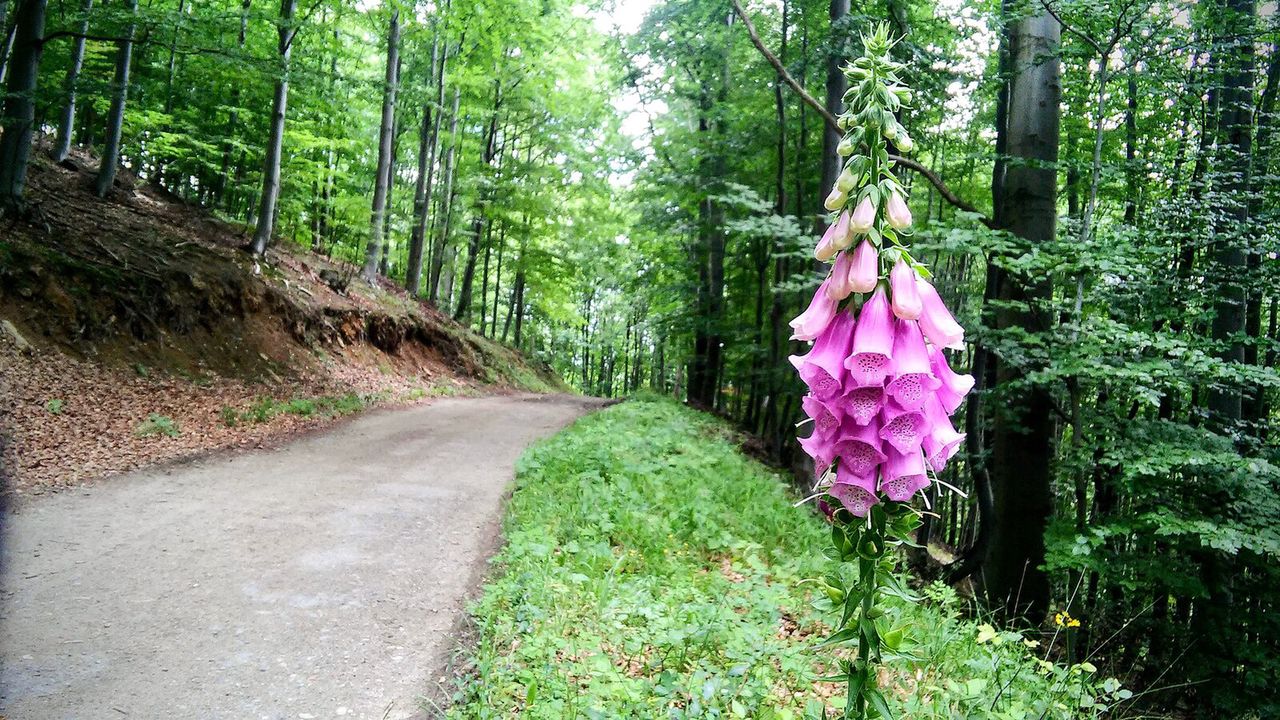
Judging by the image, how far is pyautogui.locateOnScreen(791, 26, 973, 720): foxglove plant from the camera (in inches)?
60.7

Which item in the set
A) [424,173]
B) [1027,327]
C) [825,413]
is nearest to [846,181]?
[825,413]

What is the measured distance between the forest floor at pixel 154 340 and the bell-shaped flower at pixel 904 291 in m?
6.87

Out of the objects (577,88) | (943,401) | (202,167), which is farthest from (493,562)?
(577,88)

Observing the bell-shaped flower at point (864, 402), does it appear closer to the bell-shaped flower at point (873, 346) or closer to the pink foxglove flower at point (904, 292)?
the bell-shaped flower at point (873, 346)

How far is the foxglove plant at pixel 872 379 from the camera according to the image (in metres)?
1.54

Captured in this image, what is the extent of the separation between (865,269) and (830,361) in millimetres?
237

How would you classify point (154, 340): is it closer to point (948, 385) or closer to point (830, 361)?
point (830, 361)

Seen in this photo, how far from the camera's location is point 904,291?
1.58 meters

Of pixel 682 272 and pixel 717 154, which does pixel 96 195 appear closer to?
pixel 717 154

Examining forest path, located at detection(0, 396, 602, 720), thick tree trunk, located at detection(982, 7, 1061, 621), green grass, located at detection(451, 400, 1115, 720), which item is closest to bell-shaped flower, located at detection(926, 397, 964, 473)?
green grass, located at detection(451, 400, 1115, 720)

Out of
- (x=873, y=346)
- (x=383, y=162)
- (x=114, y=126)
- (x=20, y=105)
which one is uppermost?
(x=383, y=162)

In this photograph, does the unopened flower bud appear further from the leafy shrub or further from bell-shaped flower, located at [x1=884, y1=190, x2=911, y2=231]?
the leafy shrub

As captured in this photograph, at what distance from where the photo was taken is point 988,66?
10.1 metres

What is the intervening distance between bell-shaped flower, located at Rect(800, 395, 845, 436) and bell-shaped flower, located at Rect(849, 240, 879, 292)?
28 cm
